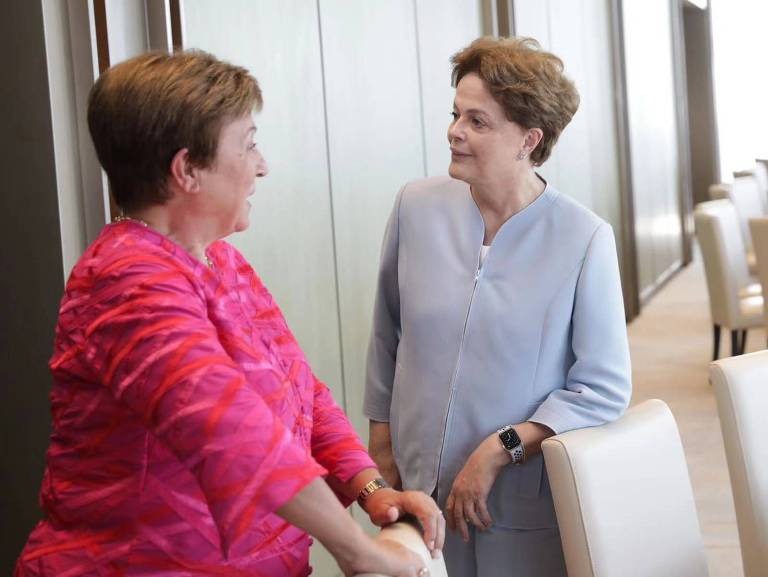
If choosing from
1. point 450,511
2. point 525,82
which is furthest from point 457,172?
point 450,511

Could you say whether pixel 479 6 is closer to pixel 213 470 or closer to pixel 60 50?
pixel 60 50

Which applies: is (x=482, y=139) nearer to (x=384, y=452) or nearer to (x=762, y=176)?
(x=384, y=452)

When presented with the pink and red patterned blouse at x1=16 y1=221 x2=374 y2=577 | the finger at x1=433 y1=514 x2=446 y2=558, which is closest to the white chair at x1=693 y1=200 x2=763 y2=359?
the finger at x1=433 y1=514 x2=446 y2=558

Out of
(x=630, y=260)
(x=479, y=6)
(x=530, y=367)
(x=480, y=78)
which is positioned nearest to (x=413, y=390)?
(x=530, y=367)

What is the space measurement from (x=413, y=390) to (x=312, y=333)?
1.32 m

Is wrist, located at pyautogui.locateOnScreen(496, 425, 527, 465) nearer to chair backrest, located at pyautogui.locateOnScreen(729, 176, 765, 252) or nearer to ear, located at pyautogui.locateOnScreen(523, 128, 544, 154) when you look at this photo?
ear, located at pyautogui.locateOnScreen(523, 128, 544, 154)

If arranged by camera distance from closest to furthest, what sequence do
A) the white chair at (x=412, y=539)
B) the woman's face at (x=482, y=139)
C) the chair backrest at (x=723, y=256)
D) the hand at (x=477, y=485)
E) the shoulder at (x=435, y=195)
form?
the white chair at (x=412, y=539)
the hand at (x=477, y=485)
the woman's face at (x=482, y=139)
the shoulder at (x=435, y=195)
the chair backrest at (x=723, y=256)

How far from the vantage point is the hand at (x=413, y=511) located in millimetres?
1697

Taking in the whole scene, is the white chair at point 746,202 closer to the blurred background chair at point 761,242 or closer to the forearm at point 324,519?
the blurred background chair at point 761,242

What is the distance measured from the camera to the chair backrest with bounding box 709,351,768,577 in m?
2.32

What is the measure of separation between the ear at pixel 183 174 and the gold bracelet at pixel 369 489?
22.5 inches

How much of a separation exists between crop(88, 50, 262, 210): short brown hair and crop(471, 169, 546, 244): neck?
0.92m

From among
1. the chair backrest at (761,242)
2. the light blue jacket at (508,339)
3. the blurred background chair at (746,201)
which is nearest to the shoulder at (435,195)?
the light blue jacket at (508,339)

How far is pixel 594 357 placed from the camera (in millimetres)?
2256
